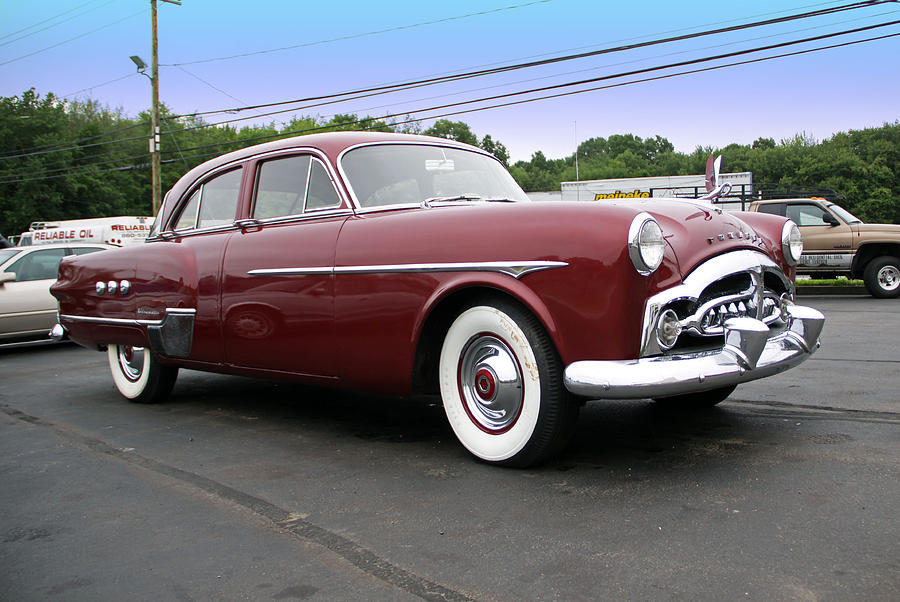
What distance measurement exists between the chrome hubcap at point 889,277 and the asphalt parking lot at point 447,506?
31.9 ft

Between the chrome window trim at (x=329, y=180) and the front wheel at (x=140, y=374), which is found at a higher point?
the chrome window trim at (x=329, y=180)

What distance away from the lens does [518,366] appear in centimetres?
328

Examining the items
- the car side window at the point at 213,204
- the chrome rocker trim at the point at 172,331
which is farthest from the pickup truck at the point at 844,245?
the chrome rocker trim at the point at 172,331

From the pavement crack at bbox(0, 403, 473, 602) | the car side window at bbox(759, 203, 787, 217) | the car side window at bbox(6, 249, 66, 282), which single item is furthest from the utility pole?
the pavement crack at bbox(0, 403, 473, 602)

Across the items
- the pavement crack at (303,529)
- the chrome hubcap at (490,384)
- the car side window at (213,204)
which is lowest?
the pavement crack at (303,529)

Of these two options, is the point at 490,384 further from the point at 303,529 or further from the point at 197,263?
the point at 197,263

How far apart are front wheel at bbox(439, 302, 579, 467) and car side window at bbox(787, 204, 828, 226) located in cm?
1267

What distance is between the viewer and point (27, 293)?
9.44 metres

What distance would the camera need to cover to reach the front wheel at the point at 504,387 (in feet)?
10.4

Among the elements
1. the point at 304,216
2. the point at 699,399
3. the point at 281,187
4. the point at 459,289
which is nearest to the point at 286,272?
the point at 304,216

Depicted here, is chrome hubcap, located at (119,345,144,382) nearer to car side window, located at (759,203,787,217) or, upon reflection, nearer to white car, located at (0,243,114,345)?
white car, located at (0,243,114,345)

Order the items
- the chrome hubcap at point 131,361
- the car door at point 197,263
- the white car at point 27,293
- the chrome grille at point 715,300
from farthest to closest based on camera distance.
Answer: the white car at point 27,293 → the chrome hubcap at point 131,361 → the car door at point 197,263 → the chrome grille at point 715,300

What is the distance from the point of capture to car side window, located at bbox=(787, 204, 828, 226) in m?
14.1

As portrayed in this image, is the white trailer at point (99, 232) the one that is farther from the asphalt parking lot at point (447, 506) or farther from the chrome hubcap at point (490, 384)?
the chrome hubcap at point (490, 384)
